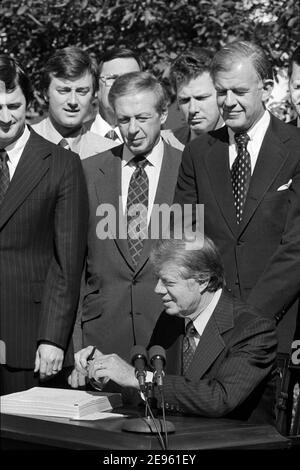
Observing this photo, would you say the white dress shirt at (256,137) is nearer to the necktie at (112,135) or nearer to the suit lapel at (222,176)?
the suit lapel at (222,176)

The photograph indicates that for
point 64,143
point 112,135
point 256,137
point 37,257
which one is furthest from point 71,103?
point 37,257

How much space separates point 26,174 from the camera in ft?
22.4

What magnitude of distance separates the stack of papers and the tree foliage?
5.13 meters

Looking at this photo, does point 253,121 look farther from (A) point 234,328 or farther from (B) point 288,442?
(B) point 288,442

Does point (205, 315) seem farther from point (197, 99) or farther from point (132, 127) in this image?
point (197, 99)

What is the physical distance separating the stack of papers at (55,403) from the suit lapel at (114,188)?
157cm

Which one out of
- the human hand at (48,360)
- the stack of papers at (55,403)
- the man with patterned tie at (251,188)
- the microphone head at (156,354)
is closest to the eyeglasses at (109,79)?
the man with patterned tie at (251,188)

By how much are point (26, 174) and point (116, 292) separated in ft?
3.02

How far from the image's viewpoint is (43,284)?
678cm

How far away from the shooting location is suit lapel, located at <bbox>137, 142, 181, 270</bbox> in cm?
727

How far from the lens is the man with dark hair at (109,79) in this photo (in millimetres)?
8688

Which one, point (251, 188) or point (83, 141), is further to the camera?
point (83, 141)

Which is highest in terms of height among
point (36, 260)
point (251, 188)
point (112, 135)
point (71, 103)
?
point (71, 103)

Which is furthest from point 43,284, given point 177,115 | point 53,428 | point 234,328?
point 177,115
